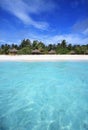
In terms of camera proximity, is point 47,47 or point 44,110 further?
point 47,47

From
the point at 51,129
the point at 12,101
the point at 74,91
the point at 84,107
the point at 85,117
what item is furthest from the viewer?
the point at 74,91

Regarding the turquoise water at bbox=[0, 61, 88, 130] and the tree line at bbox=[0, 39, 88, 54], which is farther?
the tree line at bbox=[0, 39, 88, 54]

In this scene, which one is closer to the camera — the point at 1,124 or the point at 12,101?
the point at 1,124

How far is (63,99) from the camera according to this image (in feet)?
16.4

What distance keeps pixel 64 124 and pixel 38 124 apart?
1.79ft

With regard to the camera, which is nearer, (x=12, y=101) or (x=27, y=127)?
(x=27, y=127)

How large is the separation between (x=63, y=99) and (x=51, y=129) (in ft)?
6.50

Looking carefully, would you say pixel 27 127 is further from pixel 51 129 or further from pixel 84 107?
pixel 84 107

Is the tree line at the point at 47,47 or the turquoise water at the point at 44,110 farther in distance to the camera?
the tree line at the point at 47,47

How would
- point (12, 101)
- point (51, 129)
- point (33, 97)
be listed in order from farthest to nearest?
point (33, 97) → point (12, 101) → point (51, 129)

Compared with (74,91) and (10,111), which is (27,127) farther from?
(74,91)

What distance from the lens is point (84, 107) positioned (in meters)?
4.29

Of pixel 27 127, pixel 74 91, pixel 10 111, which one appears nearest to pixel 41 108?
pixel 10 111

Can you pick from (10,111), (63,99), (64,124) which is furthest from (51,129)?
(63,99)
